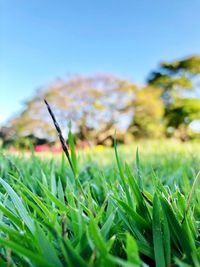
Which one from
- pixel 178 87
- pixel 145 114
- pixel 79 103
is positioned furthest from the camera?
pixel 178 87

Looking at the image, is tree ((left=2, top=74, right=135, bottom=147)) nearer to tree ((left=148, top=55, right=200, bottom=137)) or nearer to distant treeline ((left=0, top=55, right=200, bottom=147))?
distant treeline ((left=0, top=55, right=200, bottom=147))

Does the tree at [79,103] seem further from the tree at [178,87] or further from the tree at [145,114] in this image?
the tree at [178,87]

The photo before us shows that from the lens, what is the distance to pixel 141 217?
47 centimetres

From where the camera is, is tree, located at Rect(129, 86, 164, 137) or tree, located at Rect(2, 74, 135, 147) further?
tree, located at Rect(129, 86, 164, 137)

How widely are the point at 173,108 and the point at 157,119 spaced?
6.30 m

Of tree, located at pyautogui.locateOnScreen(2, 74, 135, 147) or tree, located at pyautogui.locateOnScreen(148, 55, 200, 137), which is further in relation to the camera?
tree, located at pyautogui.locateOnScreen(148, 55, 200, 137)

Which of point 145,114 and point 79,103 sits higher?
point 79,103

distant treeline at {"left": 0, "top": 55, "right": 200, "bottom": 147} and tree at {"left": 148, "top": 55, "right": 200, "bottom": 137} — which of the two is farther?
tree at {"left": 148, "top": 55, "right": 200, "bottom": 137}

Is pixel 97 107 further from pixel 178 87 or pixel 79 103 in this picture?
pixel 178 87

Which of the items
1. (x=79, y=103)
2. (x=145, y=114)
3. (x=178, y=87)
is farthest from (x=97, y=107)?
(x=178, y=87)

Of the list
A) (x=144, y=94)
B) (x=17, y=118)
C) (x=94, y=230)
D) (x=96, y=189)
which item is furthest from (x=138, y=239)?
(x=144, y=94)

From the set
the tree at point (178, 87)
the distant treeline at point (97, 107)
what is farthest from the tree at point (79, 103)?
the tree at point (178, 87)

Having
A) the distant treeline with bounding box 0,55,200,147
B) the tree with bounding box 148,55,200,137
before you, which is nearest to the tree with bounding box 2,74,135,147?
the distant treeline with bounding box 0,55,200,147

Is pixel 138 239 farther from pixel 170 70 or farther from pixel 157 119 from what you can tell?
pixel 170 70
